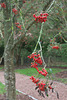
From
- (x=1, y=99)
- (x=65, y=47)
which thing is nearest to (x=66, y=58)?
(x=65, y=47)

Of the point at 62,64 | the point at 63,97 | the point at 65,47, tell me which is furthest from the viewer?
the point at 62,64

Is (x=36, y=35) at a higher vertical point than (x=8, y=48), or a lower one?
higher

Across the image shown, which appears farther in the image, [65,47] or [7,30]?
[65,47]

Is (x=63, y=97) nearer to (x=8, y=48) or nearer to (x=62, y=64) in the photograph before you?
(x=8, y=48)

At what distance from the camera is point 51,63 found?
539 inches

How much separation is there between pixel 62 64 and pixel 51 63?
1202 mm

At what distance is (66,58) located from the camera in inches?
428

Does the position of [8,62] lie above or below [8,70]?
above

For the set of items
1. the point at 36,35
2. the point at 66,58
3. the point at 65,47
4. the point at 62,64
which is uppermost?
the point at 36,35

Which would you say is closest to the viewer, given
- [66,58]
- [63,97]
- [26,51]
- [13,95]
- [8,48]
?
[8,48]

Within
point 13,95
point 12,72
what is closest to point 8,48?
point 12,72

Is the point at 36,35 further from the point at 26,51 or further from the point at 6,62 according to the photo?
the point at 6,62

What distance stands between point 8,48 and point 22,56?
12.0 metres

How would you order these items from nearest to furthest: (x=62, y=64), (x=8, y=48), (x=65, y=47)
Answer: (x=8, y=48)
(x=65, y=47)
(x=62, y=64)
